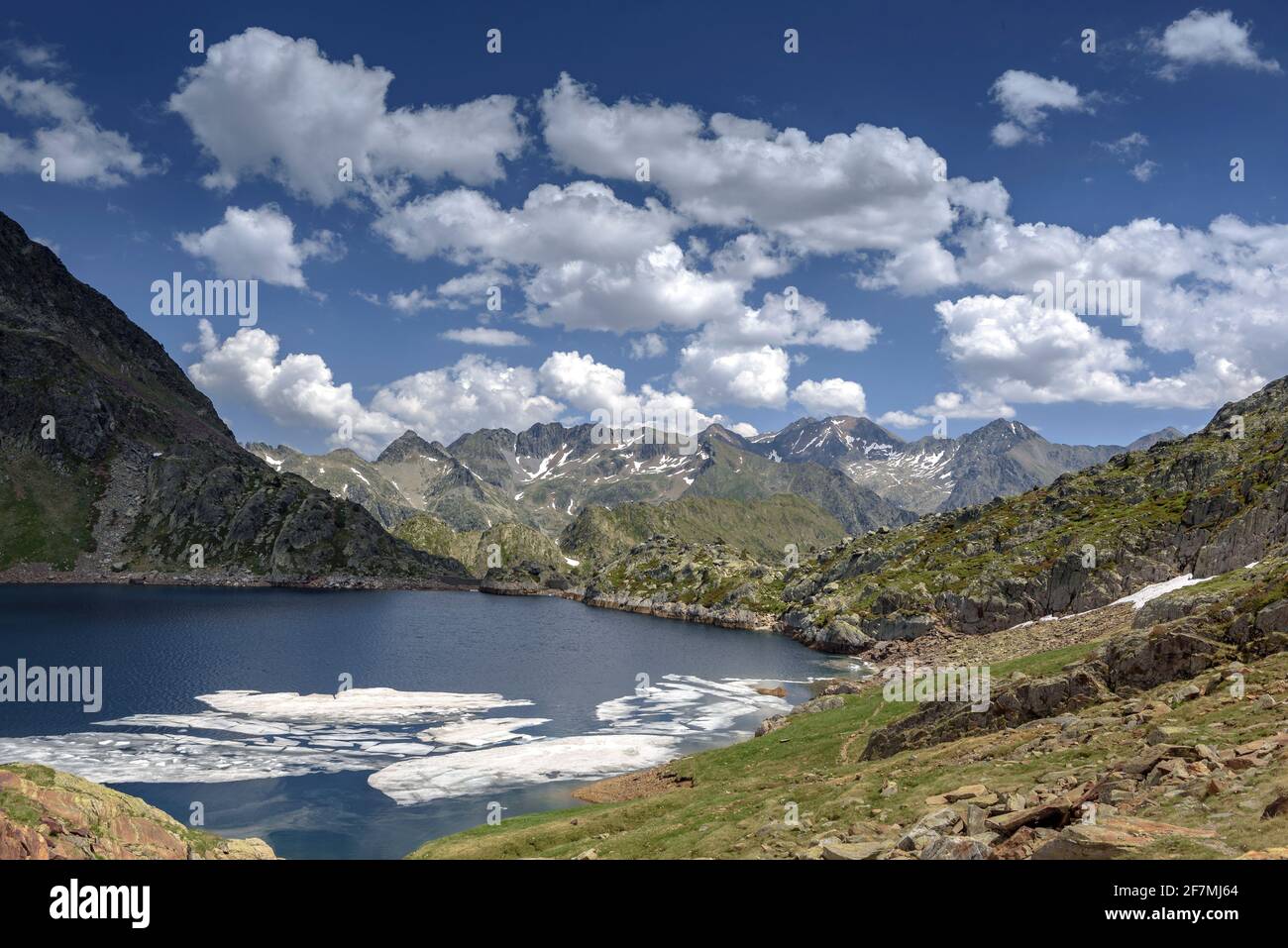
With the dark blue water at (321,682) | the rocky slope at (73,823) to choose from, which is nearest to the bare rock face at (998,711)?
the dark blue water at (321,682)

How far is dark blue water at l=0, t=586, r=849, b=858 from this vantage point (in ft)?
198

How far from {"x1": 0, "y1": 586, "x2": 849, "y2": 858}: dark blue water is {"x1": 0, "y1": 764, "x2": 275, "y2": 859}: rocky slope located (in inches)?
860

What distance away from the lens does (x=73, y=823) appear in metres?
29.1

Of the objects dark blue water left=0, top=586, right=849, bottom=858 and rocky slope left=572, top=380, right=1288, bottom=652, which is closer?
dark blue water left=0, top=586, right=849, bottom=858

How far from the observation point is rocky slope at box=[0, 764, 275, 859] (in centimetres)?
2697

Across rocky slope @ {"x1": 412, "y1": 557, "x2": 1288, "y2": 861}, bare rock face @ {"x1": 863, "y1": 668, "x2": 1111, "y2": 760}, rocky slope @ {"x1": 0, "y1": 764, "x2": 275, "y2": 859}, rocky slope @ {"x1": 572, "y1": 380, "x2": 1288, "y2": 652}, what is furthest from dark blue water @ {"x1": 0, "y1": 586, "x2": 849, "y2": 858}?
bare rock face @ {"x1": 863, "y1": 668, "x2": 1111, "y2": 760}

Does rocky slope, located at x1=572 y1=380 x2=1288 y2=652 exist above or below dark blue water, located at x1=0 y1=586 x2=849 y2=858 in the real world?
above

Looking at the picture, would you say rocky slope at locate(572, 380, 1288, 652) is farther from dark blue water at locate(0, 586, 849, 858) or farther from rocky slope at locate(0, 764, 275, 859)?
rocky slope at locate(0, 764, 275, 859)

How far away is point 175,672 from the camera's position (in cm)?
11781

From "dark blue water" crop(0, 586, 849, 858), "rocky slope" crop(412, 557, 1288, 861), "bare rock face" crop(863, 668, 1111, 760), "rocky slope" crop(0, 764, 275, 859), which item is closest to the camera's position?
"rocky slope" crop(412, 557, 1288, 861)

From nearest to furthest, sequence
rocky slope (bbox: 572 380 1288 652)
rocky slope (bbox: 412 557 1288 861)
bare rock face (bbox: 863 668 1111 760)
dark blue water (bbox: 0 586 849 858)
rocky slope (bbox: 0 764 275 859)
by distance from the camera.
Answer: rocky slope (bbox: 412 557 1288 861) → rocky slope (bbox: 0 764 275 859) → bare rock face (bbox: 863 668 1111 760) → dark blue water (bbox: 0 586 849 858) → rocky slope (bbox: 572 380 1288 652)

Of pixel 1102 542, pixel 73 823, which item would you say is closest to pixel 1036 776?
pixel 73 823
